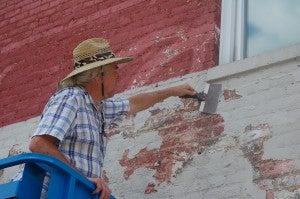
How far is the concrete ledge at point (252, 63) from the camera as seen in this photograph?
4230 mm

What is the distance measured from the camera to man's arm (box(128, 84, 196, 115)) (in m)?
4.30

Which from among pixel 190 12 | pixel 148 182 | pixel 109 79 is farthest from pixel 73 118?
pixel 190 12

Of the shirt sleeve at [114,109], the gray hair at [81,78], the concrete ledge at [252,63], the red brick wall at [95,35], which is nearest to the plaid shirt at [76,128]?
the gray hair at [81,78]

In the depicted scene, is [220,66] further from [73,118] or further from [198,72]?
A: [73,118]

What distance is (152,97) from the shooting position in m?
4.34

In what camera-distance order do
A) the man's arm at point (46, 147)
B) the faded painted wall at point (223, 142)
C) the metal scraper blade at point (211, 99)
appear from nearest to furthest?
the man's arm at point (46, 147) < the faded painted wall at point (223, 142) < the metal scraper blade at point (211, 99)

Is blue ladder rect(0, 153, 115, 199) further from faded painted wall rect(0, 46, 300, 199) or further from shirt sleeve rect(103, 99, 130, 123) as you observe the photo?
faded painted wall rect(0, 46, 300, 199)

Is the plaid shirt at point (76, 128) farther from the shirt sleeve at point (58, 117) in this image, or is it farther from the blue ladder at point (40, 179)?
the blue ladder at point (40, 179)

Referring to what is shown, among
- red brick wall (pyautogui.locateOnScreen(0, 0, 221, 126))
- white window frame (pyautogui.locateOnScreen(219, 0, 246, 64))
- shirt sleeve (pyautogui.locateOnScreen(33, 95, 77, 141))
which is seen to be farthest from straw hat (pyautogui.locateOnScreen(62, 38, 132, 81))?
white window frame (pyautogui.locateOnScreen(219, 0, 246, 64))

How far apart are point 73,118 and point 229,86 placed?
138 centimetres

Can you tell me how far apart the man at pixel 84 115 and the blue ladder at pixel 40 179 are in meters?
0.14

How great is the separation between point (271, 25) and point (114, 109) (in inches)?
55.1

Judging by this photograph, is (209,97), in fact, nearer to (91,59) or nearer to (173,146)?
(173,146)

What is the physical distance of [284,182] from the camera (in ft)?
12.5
